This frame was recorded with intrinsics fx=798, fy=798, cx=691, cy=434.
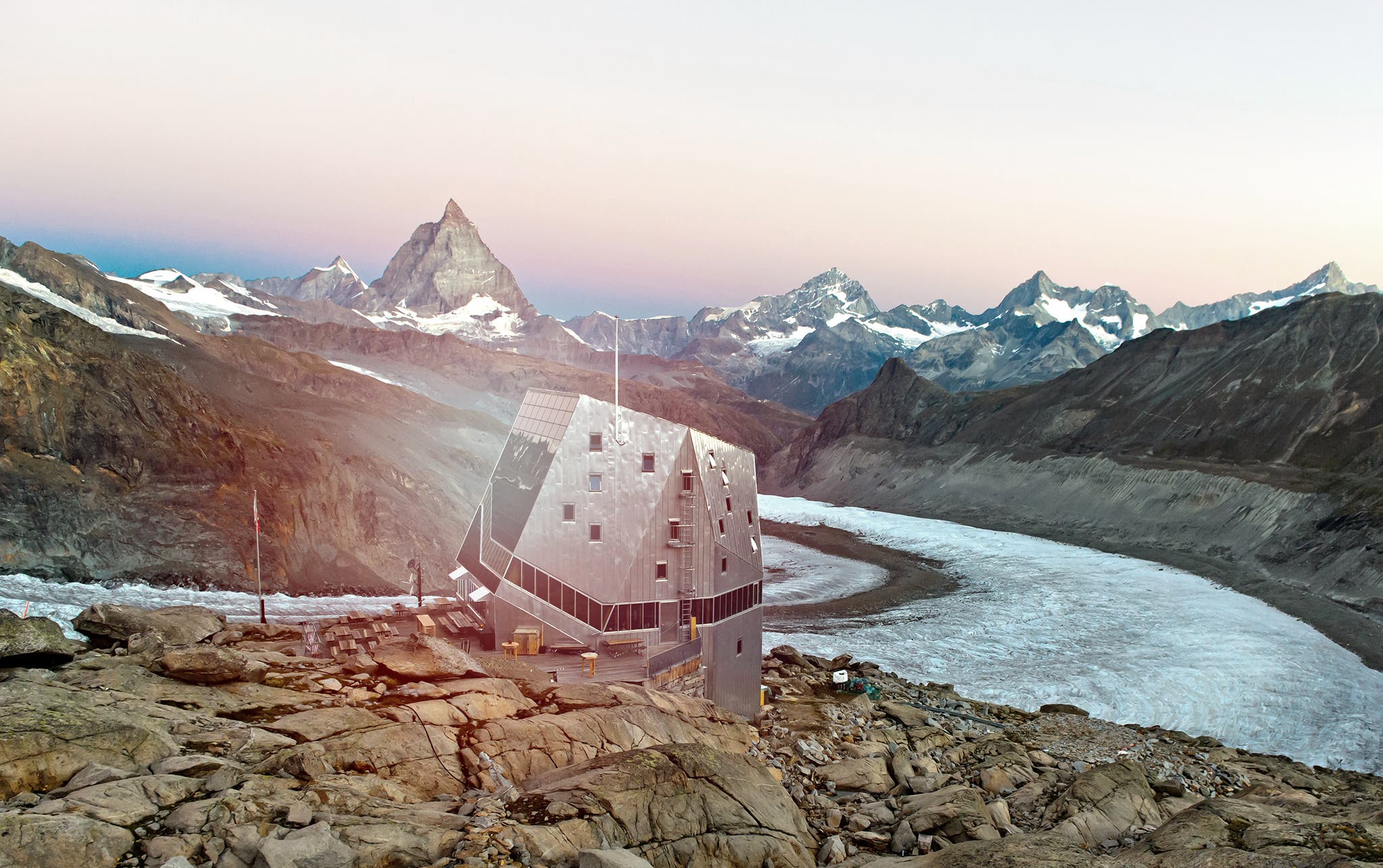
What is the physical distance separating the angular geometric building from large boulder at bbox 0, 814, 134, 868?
15.6 metres

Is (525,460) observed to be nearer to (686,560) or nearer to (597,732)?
(686,560)

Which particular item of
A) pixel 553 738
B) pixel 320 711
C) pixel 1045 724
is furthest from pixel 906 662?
pixel 320 711

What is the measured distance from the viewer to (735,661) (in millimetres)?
27891

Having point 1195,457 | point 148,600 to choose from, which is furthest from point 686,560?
point 1195,457

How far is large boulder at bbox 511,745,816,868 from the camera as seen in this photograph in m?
12.7

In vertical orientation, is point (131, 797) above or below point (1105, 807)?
above

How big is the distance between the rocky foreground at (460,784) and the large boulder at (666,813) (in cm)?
5

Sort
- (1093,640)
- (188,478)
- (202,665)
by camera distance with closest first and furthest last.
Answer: (202,665) < (188,478) < (1093,640)

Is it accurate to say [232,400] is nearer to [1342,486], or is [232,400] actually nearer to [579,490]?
[579,490]

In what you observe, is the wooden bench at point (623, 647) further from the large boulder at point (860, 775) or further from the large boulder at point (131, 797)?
the large boulder at point (131, 797)

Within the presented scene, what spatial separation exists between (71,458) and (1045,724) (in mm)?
44302

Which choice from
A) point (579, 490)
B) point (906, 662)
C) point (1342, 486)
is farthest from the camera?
point (1342, 486)

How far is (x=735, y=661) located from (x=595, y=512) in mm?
7639

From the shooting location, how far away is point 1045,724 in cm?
3384
